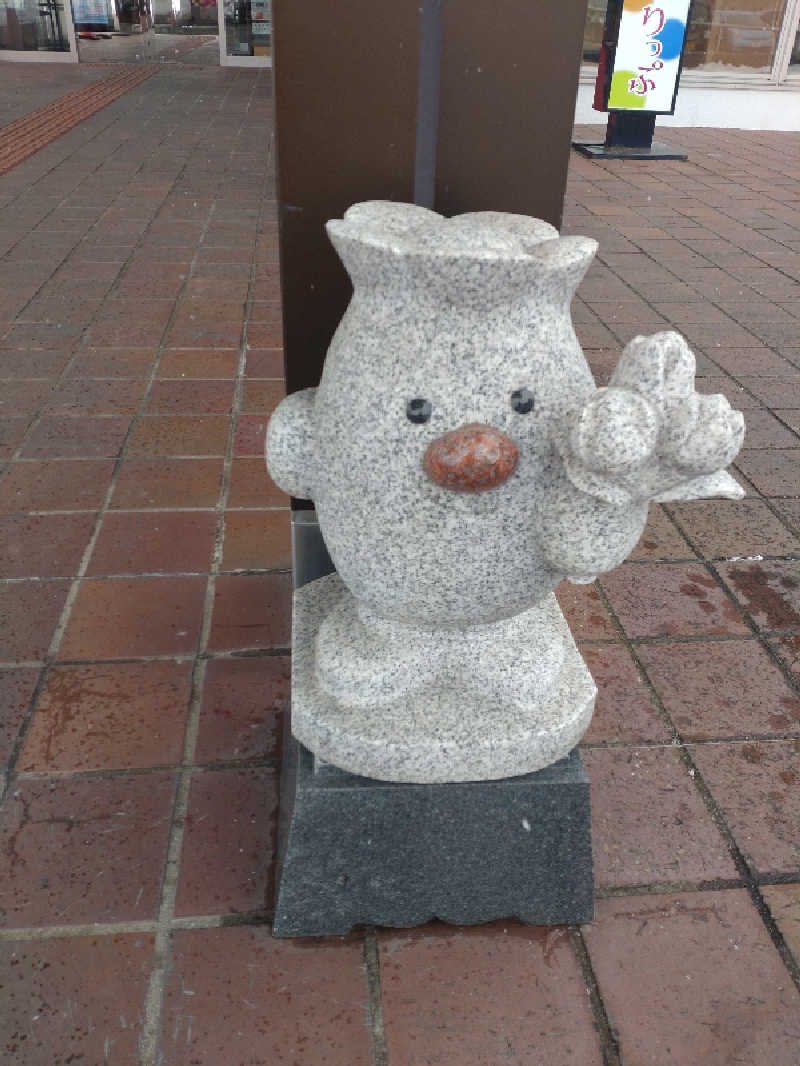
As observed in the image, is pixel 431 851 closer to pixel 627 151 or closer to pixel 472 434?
pixel 472 434

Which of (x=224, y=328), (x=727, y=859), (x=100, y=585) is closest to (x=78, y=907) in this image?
(x=100, y=585)

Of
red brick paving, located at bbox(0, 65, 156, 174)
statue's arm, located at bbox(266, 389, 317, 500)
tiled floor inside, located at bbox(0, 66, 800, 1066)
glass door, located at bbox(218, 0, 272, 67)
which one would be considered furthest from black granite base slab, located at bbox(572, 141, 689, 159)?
statue's arm, located at bbox(266, 389, 317, 500)

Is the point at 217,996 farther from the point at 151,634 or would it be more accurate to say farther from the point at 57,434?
the point at 57,434

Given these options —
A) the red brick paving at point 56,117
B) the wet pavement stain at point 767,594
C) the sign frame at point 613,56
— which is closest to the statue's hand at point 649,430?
the wet pavement stain at point 767,594

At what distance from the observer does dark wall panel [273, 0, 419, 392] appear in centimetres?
221

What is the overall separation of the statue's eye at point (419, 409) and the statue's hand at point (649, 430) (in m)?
0.25

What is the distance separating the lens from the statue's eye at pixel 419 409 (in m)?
1.77

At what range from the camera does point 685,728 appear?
9.52 ft

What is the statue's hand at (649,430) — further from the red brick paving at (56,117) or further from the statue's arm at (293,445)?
the red brick paving at (56,117)

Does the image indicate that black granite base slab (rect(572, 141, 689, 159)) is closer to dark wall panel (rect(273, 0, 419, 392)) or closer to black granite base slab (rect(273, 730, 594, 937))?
dark wall panel (rect(273, 0, 419, 392))

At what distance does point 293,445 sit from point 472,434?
447 mm

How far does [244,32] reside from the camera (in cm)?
1596

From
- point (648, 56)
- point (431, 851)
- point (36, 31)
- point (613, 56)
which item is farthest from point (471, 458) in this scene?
point (36, 31)

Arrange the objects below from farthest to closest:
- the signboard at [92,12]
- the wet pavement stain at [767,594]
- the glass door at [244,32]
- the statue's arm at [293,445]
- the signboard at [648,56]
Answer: the signboard at [92,12]
the glass door at [244,32]
the signboard at [648,56]
the wet pavement stain at [767,594]
the statue's arm at [293,445]
